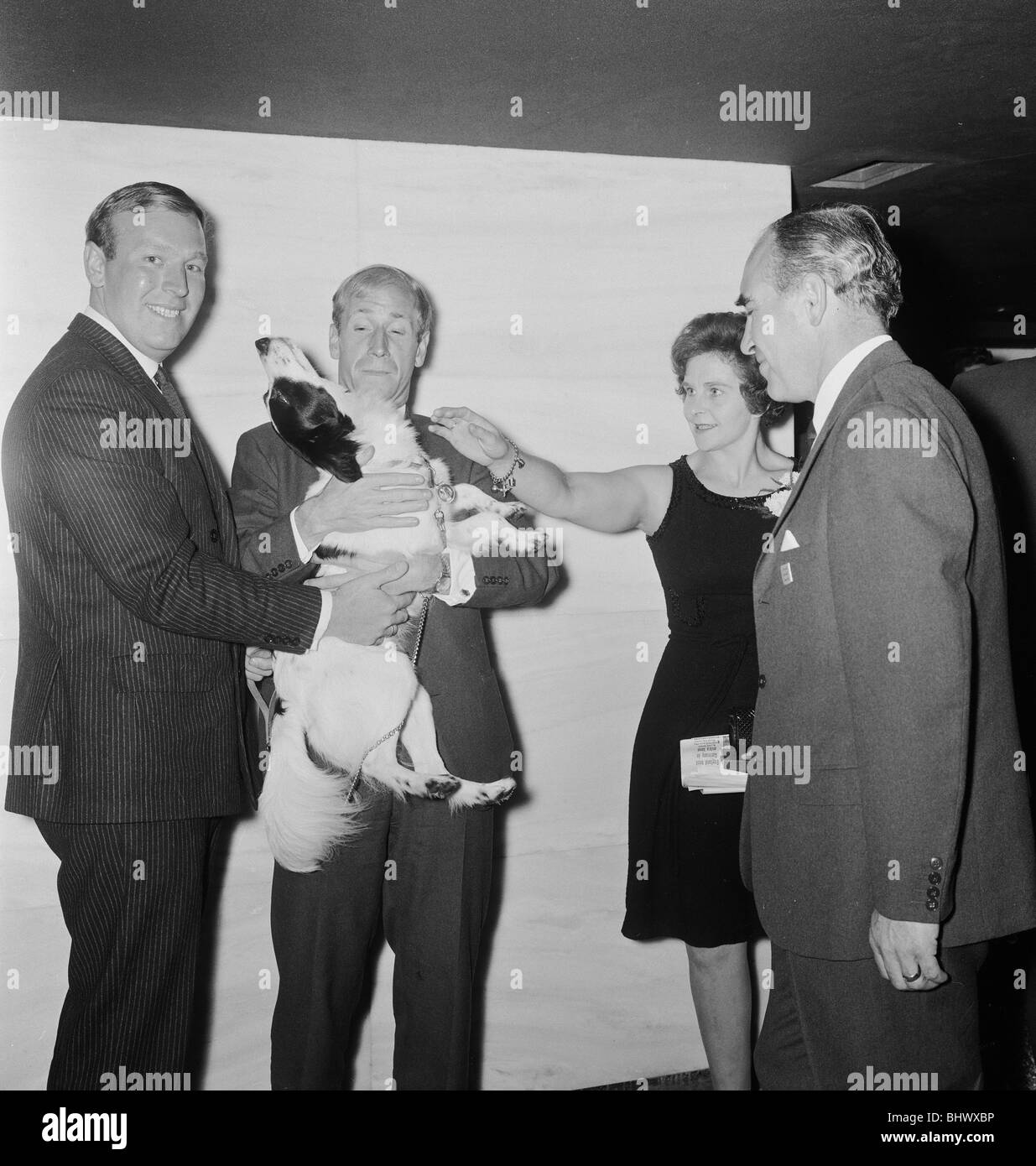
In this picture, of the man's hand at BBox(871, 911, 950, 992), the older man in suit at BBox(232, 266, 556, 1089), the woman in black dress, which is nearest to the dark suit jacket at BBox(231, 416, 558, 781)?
the older man in suit at BBox(232, 266, 556, 1089)

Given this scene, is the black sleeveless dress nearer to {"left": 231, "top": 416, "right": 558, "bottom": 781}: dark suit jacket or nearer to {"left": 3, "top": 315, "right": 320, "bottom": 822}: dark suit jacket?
{"left": 231, "top": 416, "right": 558, "bottom": 781}: dark suit jacket

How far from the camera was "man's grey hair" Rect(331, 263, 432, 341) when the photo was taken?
2.29 metres

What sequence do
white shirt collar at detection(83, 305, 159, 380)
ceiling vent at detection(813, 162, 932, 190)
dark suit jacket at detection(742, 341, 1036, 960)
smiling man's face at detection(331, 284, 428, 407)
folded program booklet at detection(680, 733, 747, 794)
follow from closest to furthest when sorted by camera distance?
dark suit jacket at detection(742, 341, 1036, 960) < white shirt collar at detection(83, 305, 159, 380) < smiling man's face at detection(331, 284, 428, 407) < folded program booklet at detection(680, 733, 747, 794) < ceiling vent at detection(813, 162, 932, 190)

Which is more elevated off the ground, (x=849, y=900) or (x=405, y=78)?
(x=405, y=78)

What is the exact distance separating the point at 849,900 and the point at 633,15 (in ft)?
5.17

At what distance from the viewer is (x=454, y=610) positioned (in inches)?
88.9

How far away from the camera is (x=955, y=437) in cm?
153

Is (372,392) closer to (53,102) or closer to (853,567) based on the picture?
(53,102)

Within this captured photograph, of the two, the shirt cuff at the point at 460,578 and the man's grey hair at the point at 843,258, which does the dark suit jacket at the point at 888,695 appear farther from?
the shirt cuff at the point at 460,578

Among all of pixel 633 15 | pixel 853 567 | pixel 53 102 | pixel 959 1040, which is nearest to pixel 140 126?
pixel 53 102

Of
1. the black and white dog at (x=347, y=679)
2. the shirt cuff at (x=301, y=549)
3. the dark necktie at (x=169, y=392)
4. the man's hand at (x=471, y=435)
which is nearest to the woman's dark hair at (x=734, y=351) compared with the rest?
the man's hand at (x=471, y=435)

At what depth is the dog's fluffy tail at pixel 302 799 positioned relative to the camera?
83.9 inches

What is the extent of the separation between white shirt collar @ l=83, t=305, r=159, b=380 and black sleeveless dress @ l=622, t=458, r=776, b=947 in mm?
1132

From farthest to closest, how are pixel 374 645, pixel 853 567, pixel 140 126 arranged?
pixel 140 126, pixel 374 645, pixel 853 567
